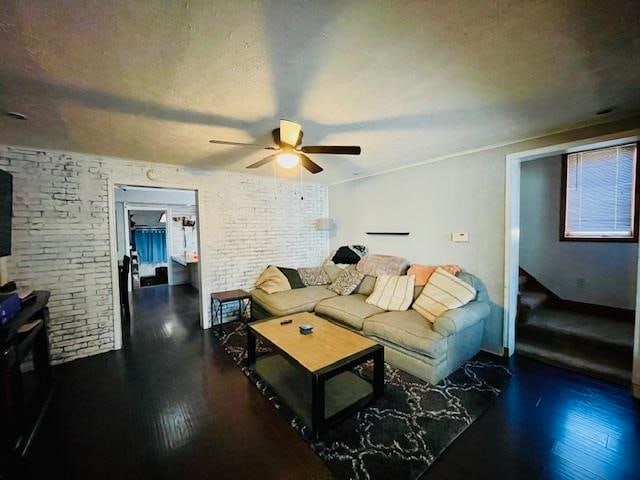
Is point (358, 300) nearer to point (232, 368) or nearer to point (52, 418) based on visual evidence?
point (232, 368)

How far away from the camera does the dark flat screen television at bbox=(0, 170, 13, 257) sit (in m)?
2.23

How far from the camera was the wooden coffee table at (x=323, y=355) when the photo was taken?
186 centimetres

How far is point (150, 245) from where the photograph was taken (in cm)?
831

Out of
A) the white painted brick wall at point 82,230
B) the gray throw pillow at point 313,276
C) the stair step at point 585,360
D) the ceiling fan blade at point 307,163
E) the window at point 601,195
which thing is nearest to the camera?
the ceiling fan blade at point 307,163

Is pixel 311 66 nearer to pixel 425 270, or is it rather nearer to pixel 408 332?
pixel 408 332

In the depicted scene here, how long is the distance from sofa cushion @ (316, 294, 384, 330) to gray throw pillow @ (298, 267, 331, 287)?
0.86 meters

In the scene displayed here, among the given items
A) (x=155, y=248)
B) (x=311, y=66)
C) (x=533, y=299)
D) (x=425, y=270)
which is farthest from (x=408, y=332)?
(x=155, y=248)

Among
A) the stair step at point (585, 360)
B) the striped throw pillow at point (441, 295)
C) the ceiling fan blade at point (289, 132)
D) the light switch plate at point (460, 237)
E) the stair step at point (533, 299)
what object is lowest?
the stair step at point (585, 360)

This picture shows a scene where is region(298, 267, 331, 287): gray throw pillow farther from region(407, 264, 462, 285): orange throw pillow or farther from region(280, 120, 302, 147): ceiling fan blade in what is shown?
region(280, 120, 302, 147): ceiling fan blade

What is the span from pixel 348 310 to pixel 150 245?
7.76 meters

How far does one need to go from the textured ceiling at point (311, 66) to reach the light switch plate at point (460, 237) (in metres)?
1.29

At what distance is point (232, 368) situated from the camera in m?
2.81

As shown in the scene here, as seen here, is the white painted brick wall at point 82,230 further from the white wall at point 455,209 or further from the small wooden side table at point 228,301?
the white wall at point 455,209

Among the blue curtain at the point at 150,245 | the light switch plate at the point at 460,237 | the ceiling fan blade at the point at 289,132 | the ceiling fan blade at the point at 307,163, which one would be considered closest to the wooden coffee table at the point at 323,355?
the ceiling fan blade at the point at 307,163
